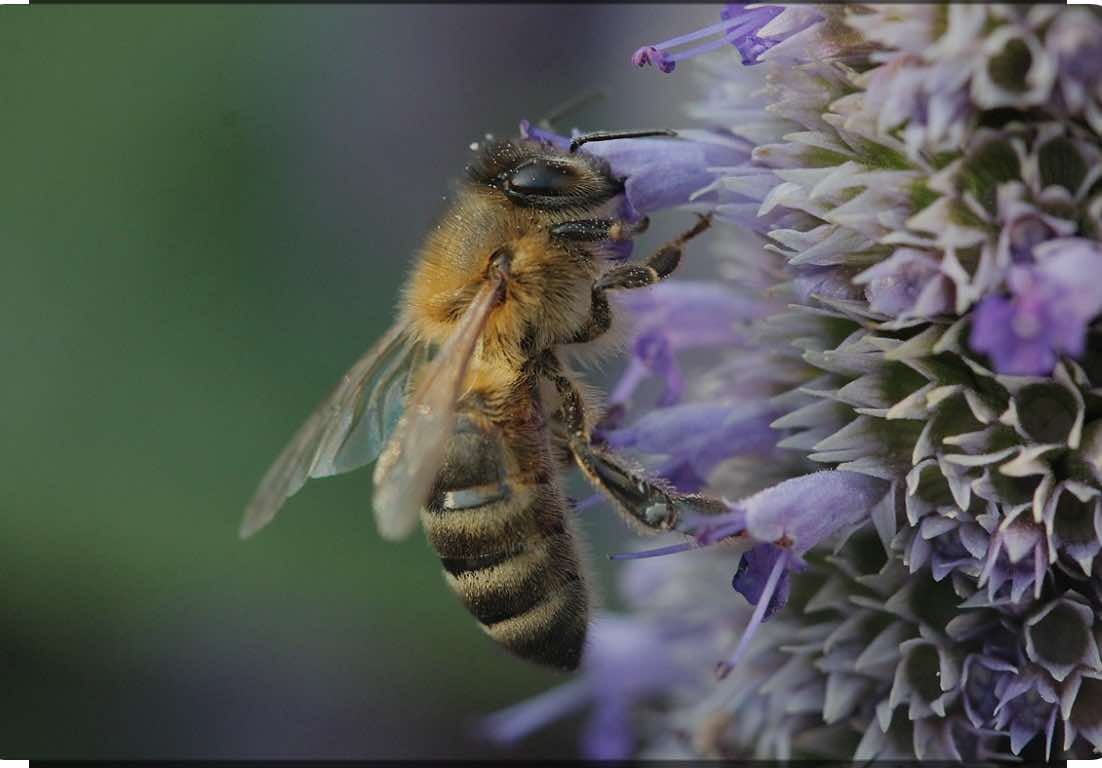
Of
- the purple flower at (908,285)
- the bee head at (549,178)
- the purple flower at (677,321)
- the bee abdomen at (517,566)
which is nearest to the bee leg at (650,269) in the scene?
the bee head at (549,178)

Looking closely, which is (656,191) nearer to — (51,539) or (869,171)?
(869,171)

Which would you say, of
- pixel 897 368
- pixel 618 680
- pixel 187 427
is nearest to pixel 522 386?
pixel 897 368

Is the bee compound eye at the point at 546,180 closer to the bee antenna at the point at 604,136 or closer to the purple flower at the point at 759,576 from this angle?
the bee antenna at the point at 604,136

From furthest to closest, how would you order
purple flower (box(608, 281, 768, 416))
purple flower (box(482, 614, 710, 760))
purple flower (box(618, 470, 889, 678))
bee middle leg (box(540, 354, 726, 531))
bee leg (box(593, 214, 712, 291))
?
purple flower (box(482, 614, 710, 760))
purple flower (box(608, 281, 768, 416))
bee leg (box(593, 214, 712, 291))
bee middle leg (box(540, 354, 726, 531))
purple flower (box(618, 470, 889, 678))

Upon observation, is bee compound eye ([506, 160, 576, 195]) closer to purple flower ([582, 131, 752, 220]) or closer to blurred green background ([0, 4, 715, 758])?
purple flower ([582, 131, 752, 220])

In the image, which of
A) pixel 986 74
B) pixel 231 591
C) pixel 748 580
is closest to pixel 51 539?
pixel 231 591

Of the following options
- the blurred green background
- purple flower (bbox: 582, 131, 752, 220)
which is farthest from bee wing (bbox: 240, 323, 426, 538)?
the blurred green background

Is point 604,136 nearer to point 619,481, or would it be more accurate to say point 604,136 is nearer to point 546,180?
point 546,180
